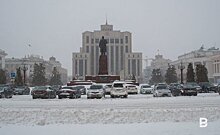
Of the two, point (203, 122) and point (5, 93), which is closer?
point (203, 122)

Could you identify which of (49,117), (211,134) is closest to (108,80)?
(49,117)

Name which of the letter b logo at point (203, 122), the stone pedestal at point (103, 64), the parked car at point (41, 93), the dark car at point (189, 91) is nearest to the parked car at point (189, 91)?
the dark car at point (189, 91)

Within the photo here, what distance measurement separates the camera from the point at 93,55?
17812cm

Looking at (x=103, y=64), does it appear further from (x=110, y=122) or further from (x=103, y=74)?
(x=110, y=122)

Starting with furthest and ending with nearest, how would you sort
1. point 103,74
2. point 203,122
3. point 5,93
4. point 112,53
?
A: point 112,53 → point 103,74 → point 5,93 → point 203,122

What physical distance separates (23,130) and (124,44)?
534 feet

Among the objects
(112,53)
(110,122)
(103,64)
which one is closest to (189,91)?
(110,122)

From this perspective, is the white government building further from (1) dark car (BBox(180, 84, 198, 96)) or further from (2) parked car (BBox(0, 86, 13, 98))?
(1) dark car (BBox(180, 84, 198, 96))

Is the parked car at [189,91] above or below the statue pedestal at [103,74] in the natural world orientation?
below

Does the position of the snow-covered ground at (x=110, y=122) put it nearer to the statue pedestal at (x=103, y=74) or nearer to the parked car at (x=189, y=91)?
the parked car at (x=189, y=91)

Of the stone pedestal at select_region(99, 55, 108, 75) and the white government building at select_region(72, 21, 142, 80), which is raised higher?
the white government building at select_region(72, 21, 142, 80)

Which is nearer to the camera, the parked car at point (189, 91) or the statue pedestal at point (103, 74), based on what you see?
the parked car at point (189, 91)

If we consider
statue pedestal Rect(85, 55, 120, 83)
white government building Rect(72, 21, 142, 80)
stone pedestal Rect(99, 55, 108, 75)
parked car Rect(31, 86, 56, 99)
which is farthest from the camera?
white government building Rect(72, 21, 142, 80)

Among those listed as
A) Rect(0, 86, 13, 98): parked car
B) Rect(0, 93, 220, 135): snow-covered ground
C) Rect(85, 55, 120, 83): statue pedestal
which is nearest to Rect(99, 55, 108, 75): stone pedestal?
Rect(85, 55, 120, 83): statue pedestal
